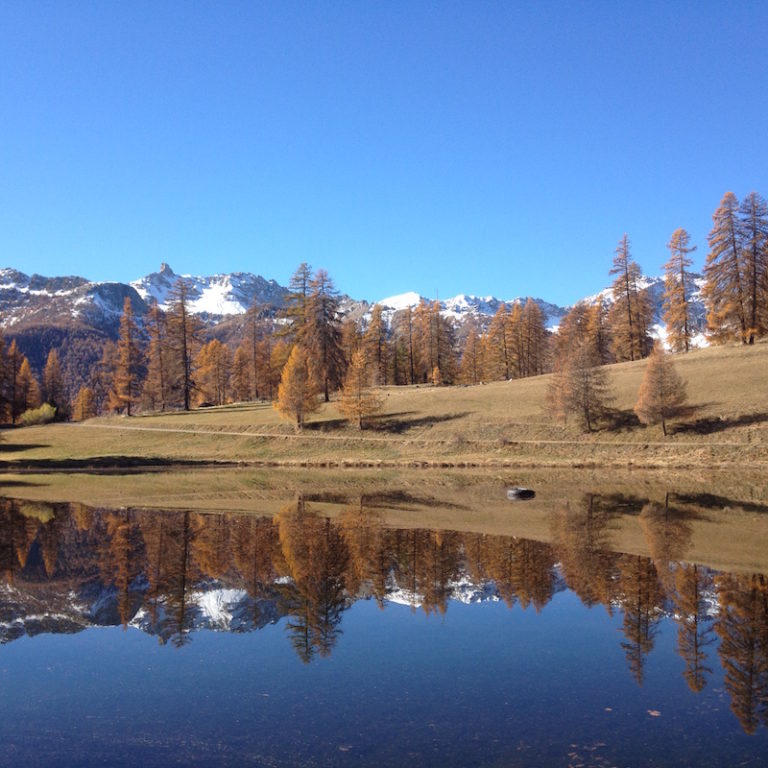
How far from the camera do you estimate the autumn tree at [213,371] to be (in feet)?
322

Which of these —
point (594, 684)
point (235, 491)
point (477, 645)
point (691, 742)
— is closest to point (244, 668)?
point (477, 645)

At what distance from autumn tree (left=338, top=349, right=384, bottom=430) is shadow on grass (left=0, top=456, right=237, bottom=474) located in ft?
40.8

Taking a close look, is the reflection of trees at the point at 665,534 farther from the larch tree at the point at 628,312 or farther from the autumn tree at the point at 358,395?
the larch tree at the point at 628,312

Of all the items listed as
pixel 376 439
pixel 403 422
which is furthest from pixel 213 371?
pixel 376 439

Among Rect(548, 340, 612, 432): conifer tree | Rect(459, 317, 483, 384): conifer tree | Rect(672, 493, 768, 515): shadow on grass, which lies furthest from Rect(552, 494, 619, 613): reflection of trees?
Rect(459, 317, 483, 384): conifer tree

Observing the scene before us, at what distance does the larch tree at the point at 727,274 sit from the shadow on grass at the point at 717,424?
1739cm

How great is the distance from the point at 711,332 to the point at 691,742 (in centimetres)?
6751

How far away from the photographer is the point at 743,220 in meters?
63.6

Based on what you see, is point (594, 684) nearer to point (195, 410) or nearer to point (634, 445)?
point (634, 445)

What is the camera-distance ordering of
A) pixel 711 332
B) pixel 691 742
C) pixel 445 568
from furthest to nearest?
1. pixel 711 332
2. pixel 445 568
3. pixel 691 742

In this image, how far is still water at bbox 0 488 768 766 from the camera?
9.76 meters

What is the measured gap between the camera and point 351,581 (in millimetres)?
18766

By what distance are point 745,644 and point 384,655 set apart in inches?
276

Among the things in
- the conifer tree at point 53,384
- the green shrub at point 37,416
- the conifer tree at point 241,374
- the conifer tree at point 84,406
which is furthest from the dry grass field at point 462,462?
the conifer tree at point 84,406
